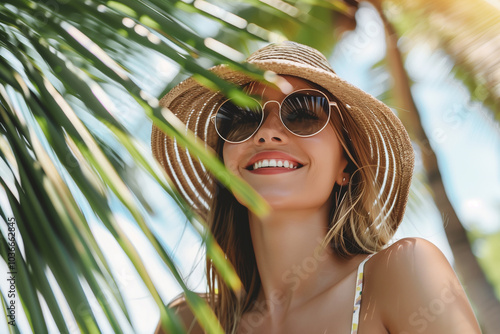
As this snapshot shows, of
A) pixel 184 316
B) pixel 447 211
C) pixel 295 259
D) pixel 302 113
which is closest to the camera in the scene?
pixel 302 113

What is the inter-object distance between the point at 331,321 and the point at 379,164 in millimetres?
616

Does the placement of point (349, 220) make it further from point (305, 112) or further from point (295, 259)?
point (305, 112)

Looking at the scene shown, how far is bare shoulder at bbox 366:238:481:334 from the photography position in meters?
1.46

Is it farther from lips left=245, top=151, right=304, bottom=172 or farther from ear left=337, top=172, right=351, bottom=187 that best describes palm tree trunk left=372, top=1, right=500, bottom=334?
lips left=245, top=151, right=304, bottom=172

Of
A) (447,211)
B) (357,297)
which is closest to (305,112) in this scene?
(357,297)

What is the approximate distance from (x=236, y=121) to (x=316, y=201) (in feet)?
1.22

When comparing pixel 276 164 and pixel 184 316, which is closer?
pixel 276 164

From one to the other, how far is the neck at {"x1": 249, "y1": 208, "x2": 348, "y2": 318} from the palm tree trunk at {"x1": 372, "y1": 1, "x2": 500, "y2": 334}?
1912 millimetres

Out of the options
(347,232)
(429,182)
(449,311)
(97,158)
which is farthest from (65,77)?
(429,182)

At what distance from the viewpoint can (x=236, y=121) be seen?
1.91 metres

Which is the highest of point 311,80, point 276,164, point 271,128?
point 311,80

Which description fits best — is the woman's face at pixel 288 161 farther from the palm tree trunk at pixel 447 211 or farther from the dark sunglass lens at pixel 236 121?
the palm tree trunk at pixel 447 211

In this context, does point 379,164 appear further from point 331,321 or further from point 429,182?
point 429,182

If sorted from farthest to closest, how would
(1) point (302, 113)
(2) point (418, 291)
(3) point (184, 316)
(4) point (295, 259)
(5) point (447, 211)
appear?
(5) point (447, 211) → (3) point (184, 316) → (4) point (295, 259) → (1) point (302, 113) → (2) point (418, 291)
